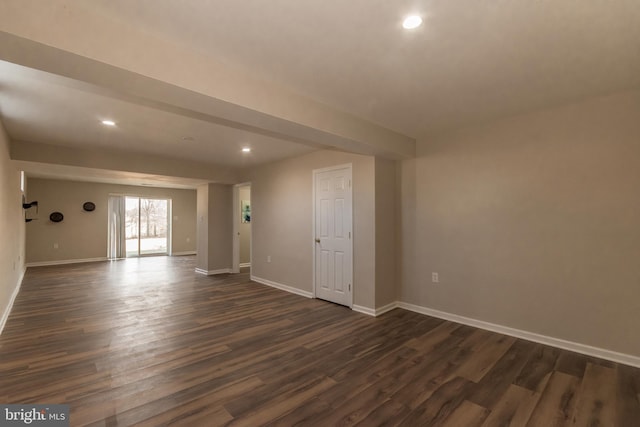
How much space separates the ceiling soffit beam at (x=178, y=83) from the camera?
1.58 meters

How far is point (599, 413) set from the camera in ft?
6.66

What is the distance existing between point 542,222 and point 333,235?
8.75 feet

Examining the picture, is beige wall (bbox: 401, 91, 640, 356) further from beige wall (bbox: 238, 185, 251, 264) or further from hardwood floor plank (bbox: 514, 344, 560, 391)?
beige wall (bbox: 238, 185, 251, 264)

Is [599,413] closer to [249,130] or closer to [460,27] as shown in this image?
[460,27]

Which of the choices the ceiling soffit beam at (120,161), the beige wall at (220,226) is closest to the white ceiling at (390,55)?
the ceiling soffit beam at (120,161)

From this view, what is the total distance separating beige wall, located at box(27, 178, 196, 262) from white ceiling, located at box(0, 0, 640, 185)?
6.06 m

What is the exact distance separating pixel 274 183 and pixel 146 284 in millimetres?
3287

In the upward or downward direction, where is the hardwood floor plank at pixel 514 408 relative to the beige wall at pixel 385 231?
downward

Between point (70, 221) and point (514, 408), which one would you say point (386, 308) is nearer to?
point (514, 408)

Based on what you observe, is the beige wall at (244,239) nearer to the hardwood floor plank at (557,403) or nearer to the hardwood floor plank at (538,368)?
the hardwood floor plank at (538,368)

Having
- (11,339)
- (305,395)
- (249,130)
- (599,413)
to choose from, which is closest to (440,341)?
(599,413)

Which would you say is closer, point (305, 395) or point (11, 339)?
point (305, 395)

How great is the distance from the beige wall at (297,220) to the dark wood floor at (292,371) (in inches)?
32.5

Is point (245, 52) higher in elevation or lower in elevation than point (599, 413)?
higher
